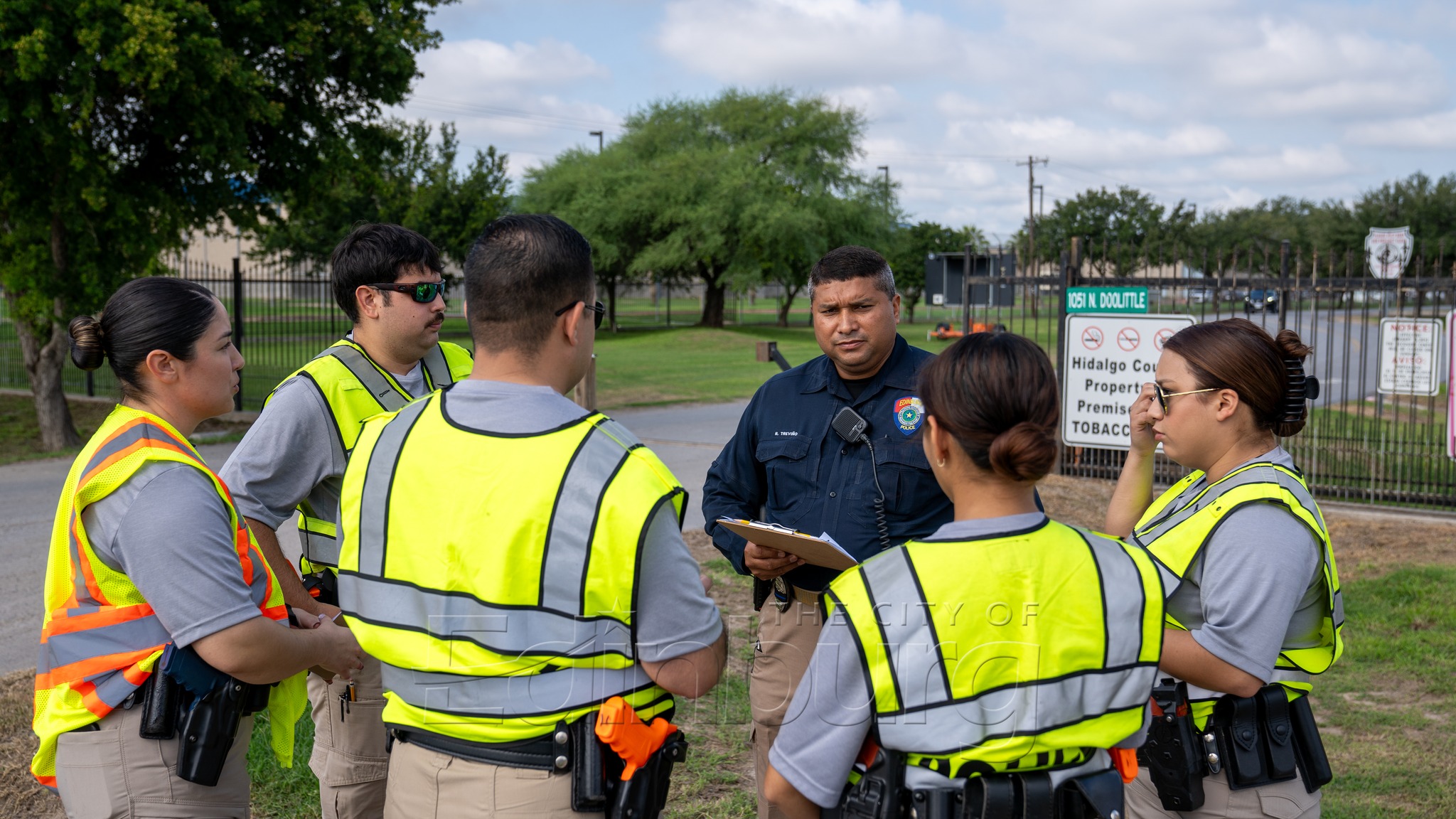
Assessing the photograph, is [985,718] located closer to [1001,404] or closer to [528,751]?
[1001,404]

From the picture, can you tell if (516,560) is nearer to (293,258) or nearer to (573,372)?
(573,372)

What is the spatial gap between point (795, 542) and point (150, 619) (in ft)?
5.07

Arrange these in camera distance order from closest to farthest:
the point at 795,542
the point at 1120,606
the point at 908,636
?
the point at 908,636
the point at 1120,606
the point at 795,542

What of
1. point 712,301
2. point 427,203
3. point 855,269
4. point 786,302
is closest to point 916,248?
point 786,302

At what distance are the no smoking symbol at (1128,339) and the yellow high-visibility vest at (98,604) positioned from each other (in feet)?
27.6

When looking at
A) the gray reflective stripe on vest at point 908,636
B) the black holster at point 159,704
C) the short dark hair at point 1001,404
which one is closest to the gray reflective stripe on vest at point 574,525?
the gray reflective stripe on vest at point 908,636

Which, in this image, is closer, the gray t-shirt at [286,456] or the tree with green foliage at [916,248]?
the gray t-shirt at [286,456]

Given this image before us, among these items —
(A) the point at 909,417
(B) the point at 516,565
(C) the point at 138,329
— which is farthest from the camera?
(A) the point at 909,417

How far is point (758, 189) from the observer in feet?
140

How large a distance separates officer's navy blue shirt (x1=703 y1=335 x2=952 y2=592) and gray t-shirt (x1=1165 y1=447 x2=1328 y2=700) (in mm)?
1088

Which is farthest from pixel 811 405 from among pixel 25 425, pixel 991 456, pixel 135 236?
pixel 25 425

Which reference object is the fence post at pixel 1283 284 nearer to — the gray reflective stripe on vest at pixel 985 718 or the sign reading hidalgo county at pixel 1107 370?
the sign reading hidalgo county at pixel 1107 370

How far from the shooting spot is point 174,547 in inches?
90.8

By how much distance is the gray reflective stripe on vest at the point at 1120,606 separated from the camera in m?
1.88
